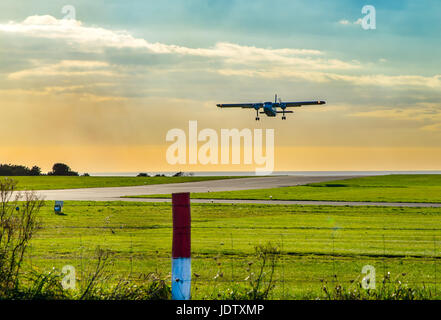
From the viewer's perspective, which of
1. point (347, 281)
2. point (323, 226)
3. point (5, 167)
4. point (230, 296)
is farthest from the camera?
point (5, 167)

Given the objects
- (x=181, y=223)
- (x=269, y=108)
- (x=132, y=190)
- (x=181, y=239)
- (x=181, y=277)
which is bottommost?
(x=181, y=277)

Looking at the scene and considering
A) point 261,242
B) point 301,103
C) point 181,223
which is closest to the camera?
point 181,223

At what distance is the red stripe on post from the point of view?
7.33 meters

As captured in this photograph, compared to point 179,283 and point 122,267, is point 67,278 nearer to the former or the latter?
point 179,283

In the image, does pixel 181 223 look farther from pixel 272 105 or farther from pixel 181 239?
pixel 272 105

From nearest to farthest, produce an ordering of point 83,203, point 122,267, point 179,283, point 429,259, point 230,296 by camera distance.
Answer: point 179,283
point 230,296
point 122,267
point 429,259
point 83,203

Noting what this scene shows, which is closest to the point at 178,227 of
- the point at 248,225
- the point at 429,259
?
the point at 429,259

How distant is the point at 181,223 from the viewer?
734cm

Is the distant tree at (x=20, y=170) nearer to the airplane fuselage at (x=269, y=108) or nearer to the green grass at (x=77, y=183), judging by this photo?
the green grass at (x=77, y=183)

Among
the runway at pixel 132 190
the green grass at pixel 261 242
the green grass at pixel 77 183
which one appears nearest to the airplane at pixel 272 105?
the runway at pixel 132 190

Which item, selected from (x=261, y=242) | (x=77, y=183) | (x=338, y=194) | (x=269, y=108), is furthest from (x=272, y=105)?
(x=261, y=242)

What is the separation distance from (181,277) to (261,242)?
A: 45.9 ft
